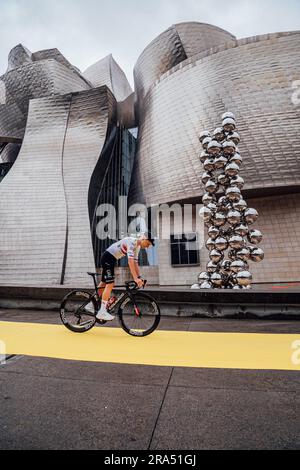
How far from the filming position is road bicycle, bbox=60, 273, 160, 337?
425 cm

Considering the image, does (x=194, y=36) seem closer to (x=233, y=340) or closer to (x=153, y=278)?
(x=153, y=278)

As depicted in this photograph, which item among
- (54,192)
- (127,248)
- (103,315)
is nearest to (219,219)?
(127,248)

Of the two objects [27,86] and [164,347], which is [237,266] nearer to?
[164,347]

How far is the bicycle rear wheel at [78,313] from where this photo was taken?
14.9 ft

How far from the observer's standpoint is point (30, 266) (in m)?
18.5

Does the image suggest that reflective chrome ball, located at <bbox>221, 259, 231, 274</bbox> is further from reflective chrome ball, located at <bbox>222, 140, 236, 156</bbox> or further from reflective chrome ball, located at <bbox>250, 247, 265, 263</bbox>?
reflective chrome ball, located at <bbox>222, 140, 236, 156</bbox>

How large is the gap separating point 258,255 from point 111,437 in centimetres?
753

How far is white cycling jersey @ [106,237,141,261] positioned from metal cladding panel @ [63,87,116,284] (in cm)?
1428

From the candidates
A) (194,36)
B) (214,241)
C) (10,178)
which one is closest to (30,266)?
(10,178)

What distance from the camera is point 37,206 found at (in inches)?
805

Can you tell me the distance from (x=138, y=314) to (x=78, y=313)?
3.56 feet

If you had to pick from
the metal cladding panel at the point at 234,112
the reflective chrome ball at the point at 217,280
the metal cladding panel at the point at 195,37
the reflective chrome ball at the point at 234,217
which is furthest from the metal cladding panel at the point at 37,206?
A: the metal cladding panel at the point at 195,37

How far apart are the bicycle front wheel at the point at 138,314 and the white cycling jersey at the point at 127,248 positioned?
2.16 ft

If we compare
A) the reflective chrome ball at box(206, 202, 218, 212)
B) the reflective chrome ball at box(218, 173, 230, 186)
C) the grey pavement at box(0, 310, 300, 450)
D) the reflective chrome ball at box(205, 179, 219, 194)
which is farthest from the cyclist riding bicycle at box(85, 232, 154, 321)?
the reflective chrome ball at box(218, 173, 230, 186)
